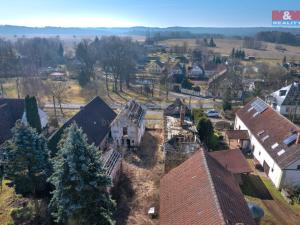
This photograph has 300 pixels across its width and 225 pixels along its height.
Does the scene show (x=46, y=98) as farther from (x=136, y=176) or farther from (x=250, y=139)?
(x=250, y=139)

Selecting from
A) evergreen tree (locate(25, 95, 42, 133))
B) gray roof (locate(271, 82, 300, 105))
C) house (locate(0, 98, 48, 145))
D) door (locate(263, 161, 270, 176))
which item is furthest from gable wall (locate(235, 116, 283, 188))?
house (locate(0, 98, 48, 145))

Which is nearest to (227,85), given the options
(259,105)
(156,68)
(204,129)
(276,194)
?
(259,105)

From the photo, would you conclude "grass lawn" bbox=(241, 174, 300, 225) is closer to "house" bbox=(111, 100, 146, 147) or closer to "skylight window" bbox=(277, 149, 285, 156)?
"skylight window" bbox=(277, 149, 285, 156)

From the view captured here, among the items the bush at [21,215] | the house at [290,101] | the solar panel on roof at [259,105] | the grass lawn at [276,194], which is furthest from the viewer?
the house at [290,101]

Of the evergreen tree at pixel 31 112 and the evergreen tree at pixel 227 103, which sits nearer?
the evergreen tree at pixel 31 112

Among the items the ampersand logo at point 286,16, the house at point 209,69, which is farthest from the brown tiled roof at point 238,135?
the house at point 209,69

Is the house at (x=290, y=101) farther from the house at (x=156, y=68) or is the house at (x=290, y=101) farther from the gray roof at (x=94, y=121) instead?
the house at (x=156, y=68)
